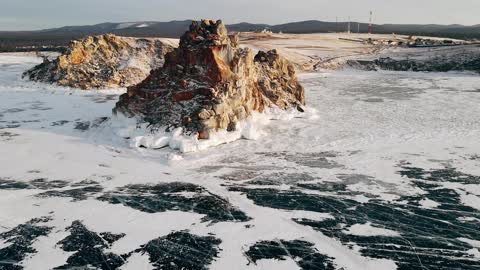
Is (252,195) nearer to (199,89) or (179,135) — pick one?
(179,135)

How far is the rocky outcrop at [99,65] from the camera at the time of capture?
92.1 ft

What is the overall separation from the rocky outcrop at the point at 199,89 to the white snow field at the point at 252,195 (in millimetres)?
957

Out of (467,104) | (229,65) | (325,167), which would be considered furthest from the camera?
(467,104)

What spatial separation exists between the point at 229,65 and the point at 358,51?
107 ft

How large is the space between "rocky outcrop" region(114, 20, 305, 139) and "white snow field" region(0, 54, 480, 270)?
3.14 ft

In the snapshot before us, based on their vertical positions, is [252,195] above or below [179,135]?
below

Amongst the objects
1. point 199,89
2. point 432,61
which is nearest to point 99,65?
point 199,89

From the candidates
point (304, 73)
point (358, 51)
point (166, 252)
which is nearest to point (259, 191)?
point (166, 252)

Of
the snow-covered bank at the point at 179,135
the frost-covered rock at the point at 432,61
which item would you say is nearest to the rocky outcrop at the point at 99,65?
the snow-covered bank at the point at 179,135

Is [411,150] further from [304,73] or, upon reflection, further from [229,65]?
[304,73]

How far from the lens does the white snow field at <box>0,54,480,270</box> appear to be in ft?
28.9

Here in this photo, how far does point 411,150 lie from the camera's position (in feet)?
50.4

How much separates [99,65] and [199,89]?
48.1 feet

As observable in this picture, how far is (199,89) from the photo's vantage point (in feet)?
56.4
